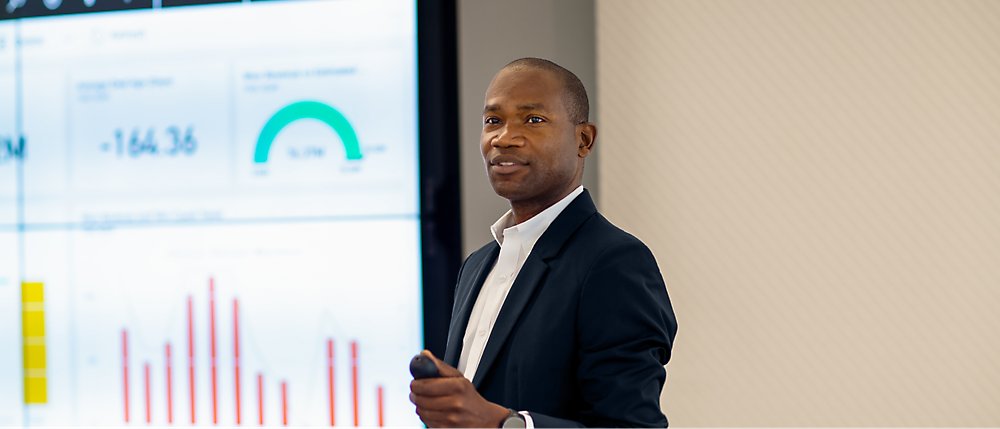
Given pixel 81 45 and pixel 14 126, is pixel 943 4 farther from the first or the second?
pixel 14 126

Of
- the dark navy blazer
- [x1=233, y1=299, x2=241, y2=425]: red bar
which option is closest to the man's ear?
the dark navy blazer

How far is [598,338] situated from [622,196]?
1.11 meters

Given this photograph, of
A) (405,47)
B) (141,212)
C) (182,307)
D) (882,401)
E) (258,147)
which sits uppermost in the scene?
(405,47)

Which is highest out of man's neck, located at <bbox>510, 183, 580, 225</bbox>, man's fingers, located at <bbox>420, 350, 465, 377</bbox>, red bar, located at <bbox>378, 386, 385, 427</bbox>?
man's neck, located at <bbox>510, 183, 580, 225</bbox>

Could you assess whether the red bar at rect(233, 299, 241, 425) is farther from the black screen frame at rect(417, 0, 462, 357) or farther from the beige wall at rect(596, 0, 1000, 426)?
the beige wall at rect(596, 0, 1000, 426)

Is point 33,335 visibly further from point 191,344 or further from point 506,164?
point 506,164

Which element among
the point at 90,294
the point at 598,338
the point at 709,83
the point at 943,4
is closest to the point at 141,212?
the point at 90,294

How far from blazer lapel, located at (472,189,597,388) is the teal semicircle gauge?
129 centimetres

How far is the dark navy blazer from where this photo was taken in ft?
3.19

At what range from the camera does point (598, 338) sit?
38.9 inches

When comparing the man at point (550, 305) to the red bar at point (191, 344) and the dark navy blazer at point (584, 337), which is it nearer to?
the dark navy blazer at point (584, 337)

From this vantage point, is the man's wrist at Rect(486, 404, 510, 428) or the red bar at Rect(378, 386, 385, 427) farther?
the red bar at Rect(378, 386, 385, 427)

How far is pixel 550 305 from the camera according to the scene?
1027 mm

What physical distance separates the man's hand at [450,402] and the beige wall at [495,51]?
1233mm
